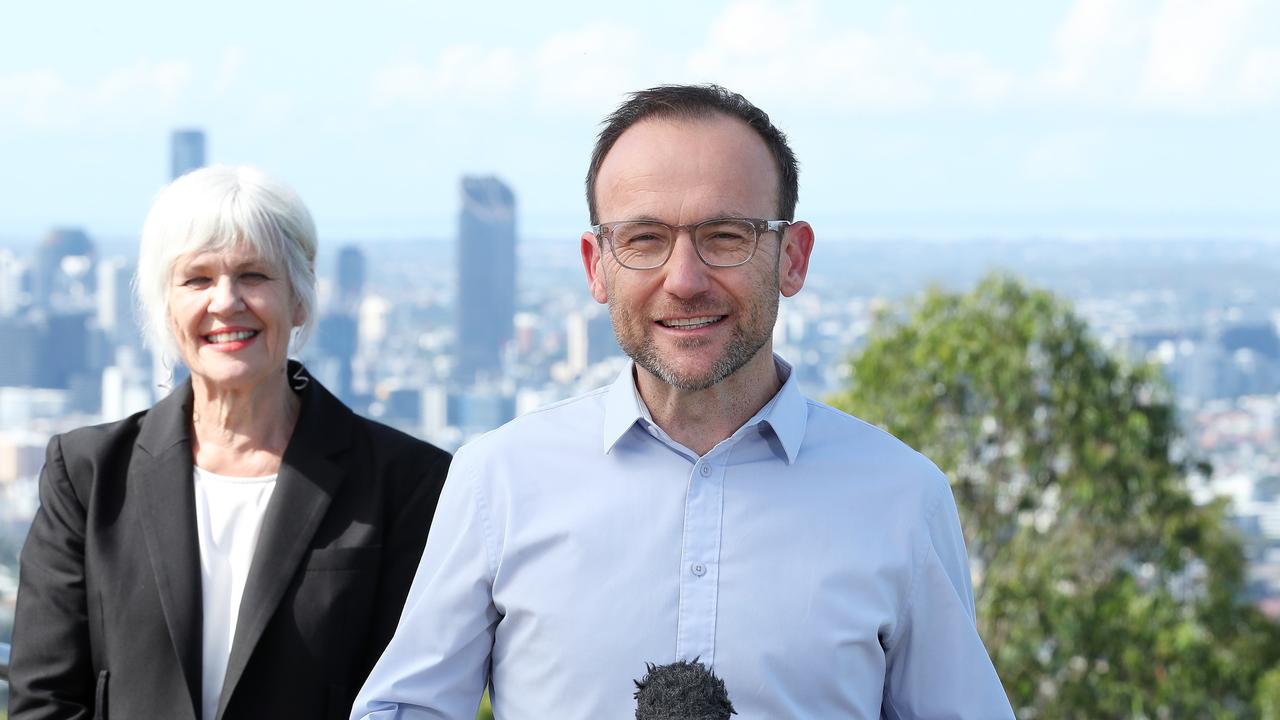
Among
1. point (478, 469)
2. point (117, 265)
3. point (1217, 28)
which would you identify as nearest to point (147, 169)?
point (117, 265)

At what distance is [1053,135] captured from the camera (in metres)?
40.9

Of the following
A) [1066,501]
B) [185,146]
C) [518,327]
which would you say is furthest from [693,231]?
[185,146]

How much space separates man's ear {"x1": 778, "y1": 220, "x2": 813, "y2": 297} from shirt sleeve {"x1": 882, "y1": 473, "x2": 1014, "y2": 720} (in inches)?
12.9

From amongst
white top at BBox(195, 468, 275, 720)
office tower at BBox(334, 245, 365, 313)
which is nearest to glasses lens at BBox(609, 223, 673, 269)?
white top at BBox(195, 468, 275, 720)

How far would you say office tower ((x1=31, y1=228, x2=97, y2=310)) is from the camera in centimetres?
3369

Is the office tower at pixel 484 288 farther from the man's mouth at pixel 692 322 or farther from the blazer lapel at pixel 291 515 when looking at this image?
the man's mouth at pixel 692 322

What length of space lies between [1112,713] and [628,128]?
608 cm

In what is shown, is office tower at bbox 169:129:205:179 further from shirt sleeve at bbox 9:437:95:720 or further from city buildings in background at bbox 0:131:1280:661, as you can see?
shirt sleeve at bbox 9:437:95:720

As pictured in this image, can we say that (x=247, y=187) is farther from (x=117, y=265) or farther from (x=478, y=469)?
(x=117, y=265)

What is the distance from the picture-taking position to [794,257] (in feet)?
5.33

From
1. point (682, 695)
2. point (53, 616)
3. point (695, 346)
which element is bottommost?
point (53, 616)

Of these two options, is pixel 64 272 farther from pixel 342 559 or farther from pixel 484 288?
pixel 342 559

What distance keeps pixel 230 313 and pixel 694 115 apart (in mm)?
1007

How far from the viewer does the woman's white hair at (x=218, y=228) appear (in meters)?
2.21
